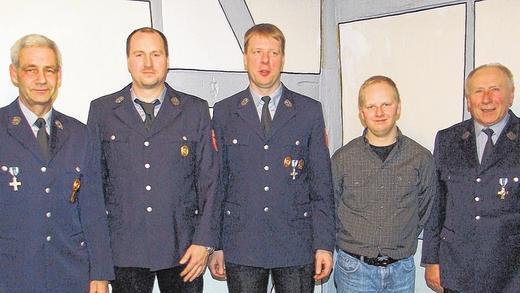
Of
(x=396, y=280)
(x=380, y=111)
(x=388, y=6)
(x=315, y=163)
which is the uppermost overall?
(x=388, y=6)

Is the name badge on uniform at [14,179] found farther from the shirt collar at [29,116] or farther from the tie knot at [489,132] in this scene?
the tie knot at [489,132]

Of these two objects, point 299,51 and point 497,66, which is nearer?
point 497,66

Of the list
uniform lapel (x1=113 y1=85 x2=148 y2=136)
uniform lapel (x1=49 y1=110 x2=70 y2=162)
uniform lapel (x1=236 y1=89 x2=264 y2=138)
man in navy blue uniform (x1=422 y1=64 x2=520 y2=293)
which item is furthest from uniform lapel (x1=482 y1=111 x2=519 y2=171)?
uniform lapel (x1=49 y1=110 x2=70 y2=162)

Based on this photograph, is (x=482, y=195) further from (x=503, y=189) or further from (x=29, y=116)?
(x=29, y=116)

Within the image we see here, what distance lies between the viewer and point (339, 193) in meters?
2.88

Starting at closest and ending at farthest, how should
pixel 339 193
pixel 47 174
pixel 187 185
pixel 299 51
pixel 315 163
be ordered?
pixel 47 174 < pixel 187 185 < pixel 315 163 < pixel 339 193 < pixel 299 51

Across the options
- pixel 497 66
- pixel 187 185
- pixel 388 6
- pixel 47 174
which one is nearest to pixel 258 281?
pixel 187 185

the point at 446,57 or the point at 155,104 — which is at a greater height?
the point at 446,57

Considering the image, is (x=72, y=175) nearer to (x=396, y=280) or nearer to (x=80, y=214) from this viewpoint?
(x=80, y=214)

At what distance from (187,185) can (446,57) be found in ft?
5.82

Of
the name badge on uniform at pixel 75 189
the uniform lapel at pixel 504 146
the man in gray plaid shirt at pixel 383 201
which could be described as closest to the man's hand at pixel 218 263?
the man in gray plaid shirt at pixel 383 201

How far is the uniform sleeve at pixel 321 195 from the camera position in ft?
8.63

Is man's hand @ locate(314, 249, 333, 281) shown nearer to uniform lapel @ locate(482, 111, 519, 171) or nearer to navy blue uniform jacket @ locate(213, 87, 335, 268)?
navy blue uniform jacket @ locate(213, 87, 335, 268)

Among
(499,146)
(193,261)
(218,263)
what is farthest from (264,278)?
(499,146)
